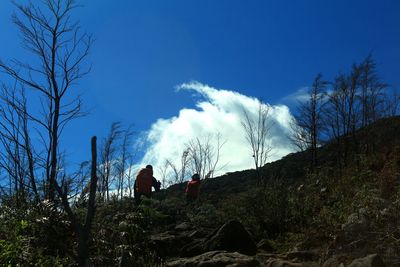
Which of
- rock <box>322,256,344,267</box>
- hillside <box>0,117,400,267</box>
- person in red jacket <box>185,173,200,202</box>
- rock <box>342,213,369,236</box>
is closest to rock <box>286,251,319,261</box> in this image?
hillside <box>0,117,400,267</box>

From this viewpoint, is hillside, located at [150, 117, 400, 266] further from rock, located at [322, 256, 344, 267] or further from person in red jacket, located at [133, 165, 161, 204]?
person in red jacket, located at [133, 165, 161, 204]

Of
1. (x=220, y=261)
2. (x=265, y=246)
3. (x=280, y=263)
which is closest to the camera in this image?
(x=280, y=263)

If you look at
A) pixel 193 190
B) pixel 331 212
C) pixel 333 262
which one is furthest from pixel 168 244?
pixel 193 190

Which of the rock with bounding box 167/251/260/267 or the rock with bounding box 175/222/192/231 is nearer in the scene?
the rock with bounding box 167/251/260/267

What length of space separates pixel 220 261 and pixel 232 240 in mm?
1396

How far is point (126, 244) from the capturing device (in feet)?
33.8

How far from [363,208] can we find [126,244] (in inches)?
178

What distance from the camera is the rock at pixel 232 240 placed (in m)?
9.84

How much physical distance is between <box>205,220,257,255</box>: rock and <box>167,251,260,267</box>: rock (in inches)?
23.6

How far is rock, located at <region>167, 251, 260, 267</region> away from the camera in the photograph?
8.49 m

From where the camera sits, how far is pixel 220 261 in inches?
337

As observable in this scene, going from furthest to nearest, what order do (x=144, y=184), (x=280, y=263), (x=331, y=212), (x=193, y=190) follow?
(x=193, y=190)
(x=144, y=184)
(x=331, y=212)
(x=280, y=263)

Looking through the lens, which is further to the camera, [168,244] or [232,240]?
[168,244]

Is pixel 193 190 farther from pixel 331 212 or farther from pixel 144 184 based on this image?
pixel 331 212
